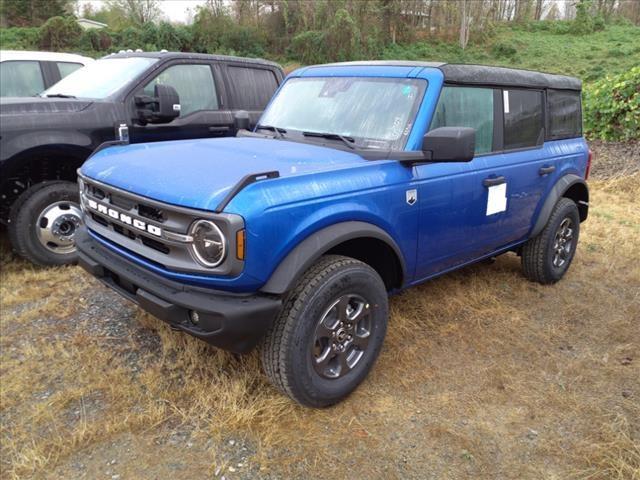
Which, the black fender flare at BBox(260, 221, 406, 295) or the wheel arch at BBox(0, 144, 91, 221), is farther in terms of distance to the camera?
the wheel arch at BBox(0, 144, 91, 221)

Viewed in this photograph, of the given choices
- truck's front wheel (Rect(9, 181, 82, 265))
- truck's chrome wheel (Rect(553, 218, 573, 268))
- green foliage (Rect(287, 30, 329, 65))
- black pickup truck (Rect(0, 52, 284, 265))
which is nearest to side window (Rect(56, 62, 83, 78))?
black pickup truck (Rect(0, 52, 284, 265))

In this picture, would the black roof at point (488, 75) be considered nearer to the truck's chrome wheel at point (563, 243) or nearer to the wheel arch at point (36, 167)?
the truck's chrome wheel at point (563, 243)

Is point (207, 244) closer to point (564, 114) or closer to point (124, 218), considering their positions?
point (124, 218)

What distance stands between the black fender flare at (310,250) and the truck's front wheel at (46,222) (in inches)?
117

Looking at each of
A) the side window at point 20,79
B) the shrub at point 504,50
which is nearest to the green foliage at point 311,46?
the shrub at point 504,50

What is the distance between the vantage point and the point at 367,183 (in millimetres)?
2816

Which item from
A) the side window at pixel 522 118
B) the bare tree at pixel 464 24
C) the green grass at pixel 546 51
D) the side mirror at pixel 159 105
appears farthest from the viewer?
the bare tree at pixel 464 24

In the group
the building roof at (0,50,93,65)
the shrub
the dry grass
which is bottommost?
the dry grass

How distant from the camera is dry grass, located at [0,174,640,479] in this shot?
2.50 m

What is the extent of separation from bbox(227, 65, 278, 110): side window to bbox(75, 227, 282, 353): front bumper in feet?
11.7

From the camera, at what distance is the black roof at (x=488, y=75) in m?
3.39

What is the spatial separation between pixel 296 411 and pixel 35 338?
2.02m

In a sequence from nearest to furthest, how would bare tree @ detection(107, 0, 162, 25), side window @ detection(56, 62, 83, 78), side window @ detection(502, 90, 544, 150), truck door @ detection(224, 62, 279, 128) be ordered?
side window @ detection(502, 90, 544, 150) → truck door @ detection(224, 62, 279, 128) → side window @ detection(56, 62, 83, 78) → bare tree @ detection(107, 0, 162, 25)

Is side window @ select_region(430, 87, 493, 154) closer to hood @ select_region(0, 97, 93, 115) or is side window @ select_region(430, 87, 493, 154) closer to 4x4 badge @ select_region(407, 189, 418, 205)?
4x4 badge @ select_region(407, 189, 418, 205)
